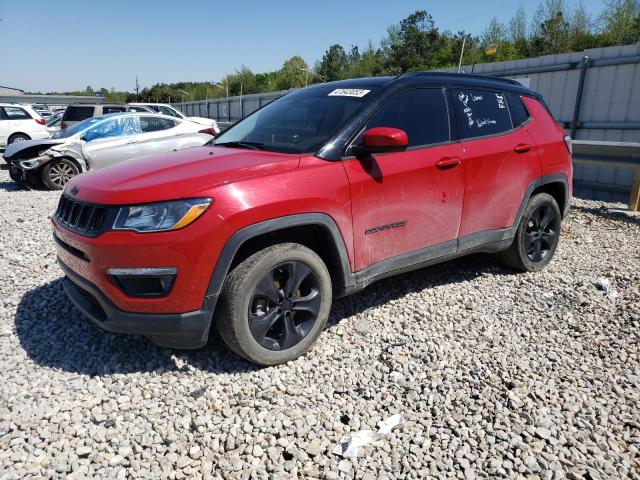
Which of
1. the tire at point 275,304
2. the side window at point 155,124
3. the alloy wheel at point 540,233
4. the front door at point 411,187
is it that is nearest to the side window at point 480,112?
the front door at point 411,187

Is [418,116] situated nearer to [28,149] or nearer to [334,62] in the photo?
[28,149]

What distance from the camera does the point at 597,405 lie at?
2631mm

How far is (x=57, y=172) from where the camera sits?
362 inches

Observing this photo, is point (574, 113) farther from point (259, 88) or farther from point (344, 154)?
point (259, 88)

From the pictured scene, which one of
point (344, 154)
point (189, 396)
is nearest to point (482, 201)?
point (344, 154)

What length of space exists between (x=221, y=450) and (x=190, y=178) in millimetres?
1456

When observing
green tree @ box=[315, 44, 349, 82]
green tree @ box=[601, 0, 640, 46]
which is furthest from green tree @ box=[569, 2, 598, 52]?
green tree @ box=[315, 44, 349, 82]

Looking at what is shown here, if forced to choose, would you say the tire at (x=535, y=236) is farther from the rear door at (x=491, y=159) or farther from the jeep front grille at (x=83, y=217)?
the jeep front grille at (x=83, y=217)

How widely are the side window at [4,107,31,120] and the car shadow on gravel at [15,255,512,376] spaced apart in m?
13.3

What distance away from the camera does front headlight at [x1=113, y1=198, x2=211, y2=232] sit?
8.16ft

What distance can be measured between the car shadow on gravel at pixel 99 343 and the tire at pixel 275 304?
0.80 feet

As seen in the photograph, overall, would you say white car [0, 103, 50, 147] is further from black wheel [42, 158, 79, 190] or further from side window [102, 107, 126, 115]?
black wheel [42, 158, 79, 190]

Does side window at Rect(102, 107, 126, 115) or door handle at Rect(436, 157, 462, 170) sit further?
side window at Rect(102, 107, 126, 115)

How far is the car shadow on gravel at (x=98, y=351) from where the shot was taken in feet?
9.78
